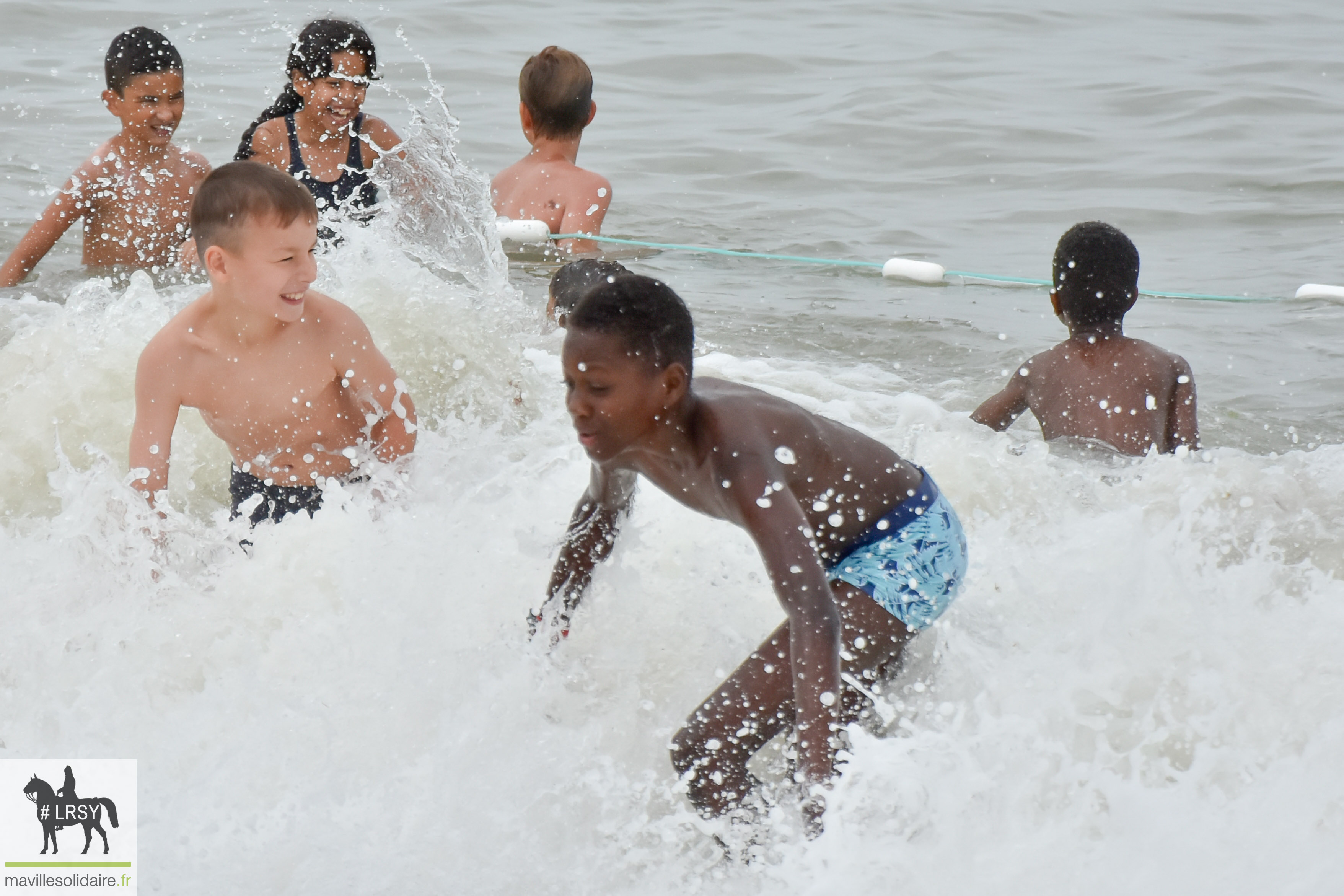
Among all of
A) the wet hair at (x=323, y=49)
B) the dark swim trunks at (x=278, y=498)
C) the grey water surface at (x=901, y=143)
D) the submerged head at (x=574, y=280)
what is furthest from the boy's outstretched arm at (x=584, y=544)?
the wet hair at (x=323, y=49)

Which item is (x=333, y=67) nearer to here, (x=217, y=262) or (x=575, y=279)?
(x=575, y=279)

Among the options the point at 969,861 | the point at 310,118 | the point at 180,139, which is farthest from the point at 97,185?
the point at 969,861

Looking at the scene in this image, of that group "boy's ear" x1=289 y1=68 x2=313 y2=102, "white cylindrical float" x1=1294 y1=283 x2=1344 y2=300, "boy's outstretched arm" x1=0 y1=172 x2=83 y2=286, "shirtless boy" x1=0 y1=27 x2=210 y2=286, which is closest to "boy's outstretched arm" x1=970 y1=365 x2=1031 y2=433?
"white cylindrical float" x1=1294 y1=283 x2=1344 y2=300

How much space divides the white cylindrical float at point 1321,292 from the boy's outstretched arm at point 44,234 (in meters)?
5.58

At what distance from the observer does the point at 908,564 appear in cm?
302

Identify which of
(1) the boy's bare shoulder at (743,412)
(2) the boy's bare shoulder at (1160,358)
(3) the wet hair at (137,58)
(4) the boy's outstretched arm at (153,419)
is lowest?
(4) the boy's outstretched arm at (153,419)

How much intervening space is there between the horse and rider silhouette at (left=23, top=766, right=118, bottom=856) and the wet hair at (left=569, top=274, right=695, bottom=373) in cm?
143

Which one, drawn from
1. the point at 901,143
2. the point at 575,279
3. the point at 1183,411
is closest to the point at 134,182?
the point at 575,279

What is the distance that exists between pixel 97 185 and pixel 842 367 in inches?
129

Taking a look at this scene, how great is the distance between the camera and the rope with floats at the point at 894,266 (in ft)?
21.1

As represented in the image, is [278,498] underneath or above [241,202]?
underneath

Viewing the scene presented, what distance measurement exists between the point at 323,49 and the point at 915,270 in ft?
9.89

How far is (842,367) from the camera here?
19.6 feet

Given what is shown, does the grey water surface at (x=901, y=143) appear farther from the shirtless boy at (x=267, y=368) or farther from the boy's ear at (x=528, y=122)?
the shirtless boy at (x=267, y=368)
